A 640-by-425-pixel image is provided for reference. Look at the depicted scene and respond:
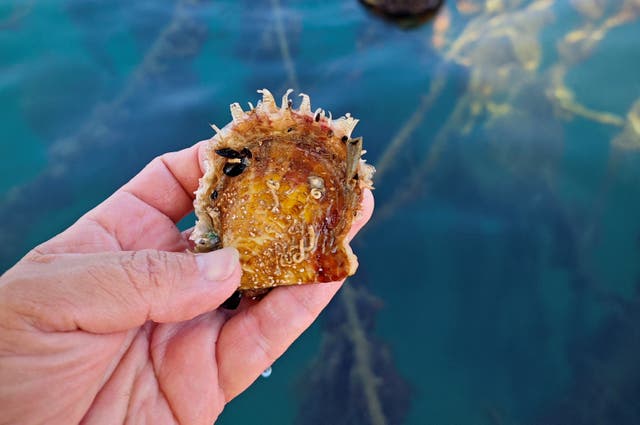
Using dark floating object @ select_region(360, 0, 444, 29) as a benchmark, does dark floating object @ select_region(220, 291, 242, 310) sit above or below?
below

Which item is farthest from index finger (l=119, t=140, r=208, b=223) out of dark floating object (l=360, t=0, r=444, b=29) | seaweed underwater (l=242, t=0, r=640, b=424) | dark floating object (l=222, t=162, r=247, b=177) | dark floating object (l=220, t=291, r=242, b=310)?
dark floating object (l=360, t=0, r=444, b=29)

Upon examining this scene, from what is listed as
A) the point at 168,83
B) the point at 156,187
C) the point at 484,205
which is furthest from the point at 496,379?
the point at 168,83

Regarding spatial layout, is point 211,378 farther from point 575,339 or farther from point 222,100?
point 222,100

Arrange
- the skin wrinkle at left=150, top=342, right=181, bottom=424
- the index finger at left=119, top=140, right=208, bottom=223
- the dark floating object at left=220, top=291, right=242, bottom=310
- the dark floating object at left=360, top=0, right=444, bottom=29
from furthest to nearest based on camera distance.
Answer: the dark floating object at left=360, top=0, right=444, bottom=29 → the index finger at left=119, top=140, right=208, bottom=223 → the dark floating object at left=220, top=291, right=242, bottom=310 → the skin wrinkle at left=150, top=342, right=181, bottom=424

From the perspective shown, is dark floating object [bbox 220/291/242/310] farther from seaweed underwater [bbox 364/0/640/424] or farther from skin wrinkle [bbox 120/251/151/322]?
seaweed underwater [bbox 364/0/640/424]

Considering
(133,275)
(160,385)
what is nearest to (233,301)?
(160,385)

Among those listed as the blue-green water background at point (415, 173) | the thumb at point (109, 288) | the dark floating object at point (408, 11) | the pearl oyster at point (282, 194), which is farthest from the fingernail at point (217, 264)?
the dark floating object at point (408, 11)

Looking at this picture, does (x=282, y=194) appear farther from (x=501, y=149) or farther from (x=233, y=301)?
(x=501, y=149)

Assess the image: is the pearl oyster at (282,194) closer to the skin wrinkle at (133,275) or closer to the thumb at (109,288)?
the thumb at (109,288)
